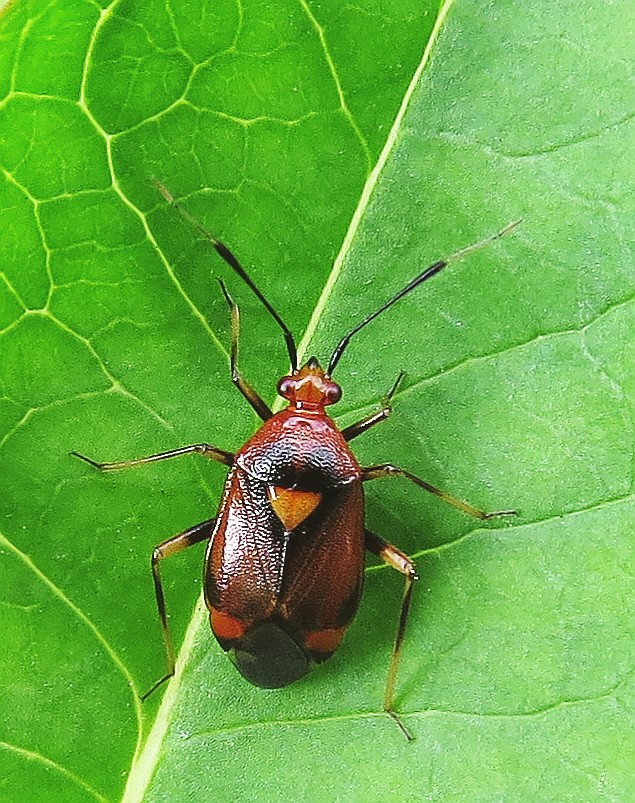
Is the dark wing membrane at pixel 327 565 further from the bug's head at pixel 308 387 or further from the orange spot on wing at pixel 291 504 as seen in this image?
the bug's head at pixel 308 387

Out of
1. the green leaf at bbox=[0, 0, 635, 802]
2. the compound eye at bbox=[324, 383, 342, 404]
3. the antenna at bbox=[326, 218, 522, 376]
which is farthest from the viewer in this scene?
the compound eye at bbox=[324, 383, 342, 404]

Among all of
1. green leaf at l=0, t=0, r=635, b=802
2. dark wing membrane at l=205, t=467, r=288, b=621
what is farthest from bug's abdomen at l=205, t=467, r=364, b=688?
green leaf at l=0, t=0, r=635, b=802

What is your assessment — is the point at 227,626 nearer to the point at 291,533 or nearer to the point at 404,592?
the point at 291,533

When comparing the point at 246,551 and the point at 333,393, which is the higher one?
the point at 333,393

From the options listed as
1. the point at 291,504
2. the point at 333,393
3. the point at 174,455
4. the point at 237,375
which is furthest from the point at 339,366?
the point at 174,455

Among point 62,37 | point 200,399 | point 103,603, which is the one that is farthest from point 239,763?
point 62,37

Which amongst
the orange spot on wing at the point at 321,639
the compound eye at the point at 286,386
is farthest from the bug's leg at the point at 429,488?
the orange spot on wing at the point at 321,639

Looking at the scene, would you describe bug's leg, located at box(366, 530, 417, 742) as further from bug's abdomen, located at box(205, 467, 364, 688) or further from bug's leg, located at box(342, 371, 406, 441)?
bug's leg, located at box(342, 371, 406, 441)
